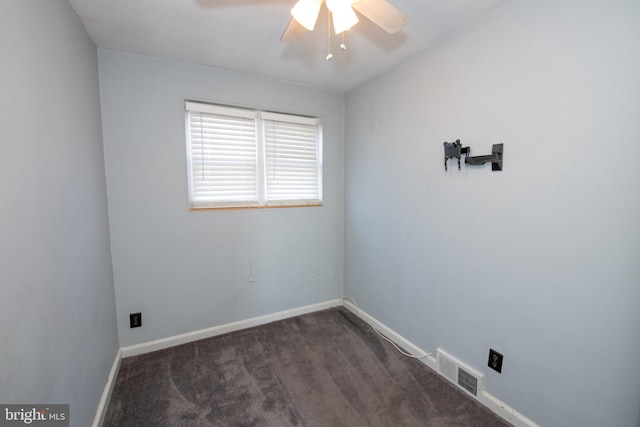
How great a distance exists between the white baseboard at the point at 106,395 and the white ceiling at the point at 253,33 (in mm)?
2325

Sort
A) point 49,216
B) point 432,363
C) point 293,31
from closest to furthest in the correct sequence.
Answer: point 49,216
point 293,31
point 432,363

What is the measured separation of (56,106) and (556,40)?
96.2 inches

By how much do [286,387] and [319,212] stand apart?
5.36ft

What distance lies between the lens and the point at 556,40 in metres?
1.27

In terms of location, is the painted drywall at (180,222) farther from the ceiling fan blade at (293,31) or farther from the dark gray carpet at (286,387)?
the ceiling fan blade at (293,31)

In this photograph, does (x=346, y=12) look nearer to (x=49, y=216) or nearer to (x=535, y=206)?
(x=535, y=206)

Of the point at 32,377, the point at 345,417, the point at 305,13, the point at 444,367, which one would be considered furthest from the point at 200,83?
the point at 444,367

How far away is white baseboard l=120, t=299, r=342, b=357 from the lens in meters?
2.16

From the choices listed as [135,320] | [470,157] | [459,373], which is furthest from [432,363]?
[135,320]

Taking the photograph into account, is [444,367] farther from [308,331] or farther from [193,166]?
[193,166]

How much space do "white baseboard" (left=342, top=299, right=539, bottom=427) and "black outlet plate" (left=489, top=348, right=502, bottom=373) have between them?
7.3 inches

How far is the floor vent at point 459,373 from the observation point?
1.69 metres

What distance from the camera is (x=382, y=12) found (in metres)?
1.17

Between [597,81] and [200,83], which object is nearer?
[597,81]
